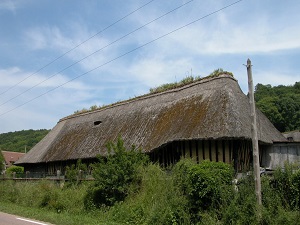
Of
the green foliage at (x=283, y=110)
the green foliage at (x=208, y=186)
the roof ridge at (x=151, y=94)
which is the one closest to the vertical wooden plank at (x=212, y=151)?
the green foliage at (x=208, y=186)

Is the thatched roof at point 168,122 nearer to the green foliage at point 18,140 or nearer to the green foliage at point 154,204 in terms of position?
→ the green foliage at point 154,204

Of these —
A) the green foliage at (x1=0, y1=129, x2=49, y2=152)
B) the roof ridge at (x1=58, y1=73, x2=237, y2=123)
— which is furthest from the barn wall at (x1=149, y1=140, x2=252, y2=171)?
the green foliage at (x1=0, y1=129, x2=49, y2=152)

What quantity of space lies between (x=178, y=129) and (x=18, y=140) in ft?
259

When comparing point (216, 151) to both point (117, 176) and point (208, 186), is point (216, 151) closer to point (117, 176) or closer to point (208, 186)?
point (117, 176)

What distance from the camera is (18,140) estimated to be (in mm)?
84750

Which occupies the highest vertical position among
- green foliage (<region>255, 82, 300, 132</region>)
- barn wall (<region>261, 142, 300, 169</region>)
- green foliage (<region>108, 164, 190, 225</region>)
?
green foliage (<region>255, 82, 300, 132</region>)

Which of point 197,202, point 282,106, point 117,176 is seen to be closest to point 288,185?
point 197,202

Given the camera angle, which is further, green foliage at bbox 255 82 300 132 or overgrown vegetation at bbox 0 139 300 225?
green foliage at bbox 255 82 300 132

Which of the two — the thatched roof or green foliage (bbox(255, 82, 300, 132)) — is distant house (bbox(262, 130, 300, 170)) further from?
green foliage (bbox(255, 82, 300, 132))

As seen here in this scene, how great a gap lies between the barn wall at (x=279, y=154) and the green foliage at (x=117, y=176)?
5.71 m

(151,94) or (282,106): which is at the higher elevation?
(282,106)

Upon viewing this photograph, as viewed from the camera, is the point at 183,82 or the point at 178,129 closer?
the point at 178,129

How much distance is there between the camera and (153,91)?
72.4 ft

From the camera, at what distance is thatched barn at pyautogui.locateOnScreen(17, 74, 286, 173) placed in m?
13.1
